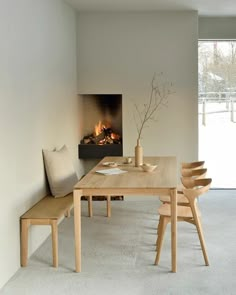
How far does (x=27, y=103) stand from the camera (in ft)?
13.8

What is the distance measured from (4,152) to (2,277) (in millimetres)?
946

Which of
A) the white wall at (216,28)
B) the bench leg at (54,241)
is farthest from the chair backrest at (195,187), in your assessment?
the white wall at (216,28)

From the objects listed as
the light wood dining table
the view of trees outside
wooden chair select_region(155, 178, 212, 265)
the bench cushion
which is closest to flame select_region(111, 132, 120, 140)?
the view of trees outside

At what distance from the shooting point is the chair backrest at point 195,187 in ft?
12.6

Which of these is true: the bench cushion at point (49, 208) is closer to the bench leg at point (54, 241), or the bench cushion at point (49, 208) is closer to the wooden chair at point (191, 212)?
the bench leg at point (54, 241)

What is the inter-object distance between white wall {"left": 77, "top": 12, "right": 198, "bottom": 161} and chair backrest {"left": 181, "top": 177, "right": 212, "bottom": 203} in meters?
2.34

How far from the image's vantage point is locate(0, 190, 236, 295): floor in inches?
139

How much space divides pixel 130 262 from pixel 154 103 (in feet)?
9.56

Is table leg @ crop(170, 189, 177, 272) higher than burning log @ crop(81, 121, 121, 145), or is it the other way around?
burning log @ crop(81, 121, 121, 145)

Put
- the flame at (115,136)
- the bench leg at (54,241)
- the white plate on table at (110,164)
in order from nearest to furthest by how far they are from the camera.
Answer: the bench leg at (54,241)
the white plate on table at (110,164)
the flame at (115,136)

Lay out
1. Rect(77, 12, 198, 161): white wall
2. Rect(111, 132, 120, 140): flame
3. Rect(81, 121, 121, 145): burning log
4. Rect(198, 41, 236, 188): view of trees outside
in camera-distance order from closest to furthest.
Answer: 1. Rect(77, 12, 198, 161): white wall
2. Rect(81, 121, 121, 145): burning log
3. Rect(111, 132, 120, 140): flame
4. Rect(198, 41, 236, 188): view of trees outside

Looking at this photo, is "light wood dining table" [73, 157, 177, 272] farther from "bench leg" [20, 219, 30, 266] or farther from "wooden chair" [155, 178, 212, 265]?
"bench leg" [20, 219, 30, 266]

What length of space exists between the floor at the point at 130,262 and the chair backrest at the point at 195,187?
23.9 inches

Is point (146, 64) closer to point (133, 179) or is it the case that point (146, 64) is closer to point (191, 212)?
point (133, 179)
